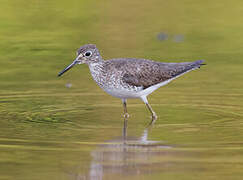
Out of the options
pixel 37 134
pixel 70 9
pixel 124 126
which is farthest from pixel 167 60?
pixel 70 9

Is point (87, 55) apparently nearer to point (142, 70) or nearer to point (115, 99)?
point (142, 70)

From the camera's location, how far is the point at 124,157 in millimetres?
9195

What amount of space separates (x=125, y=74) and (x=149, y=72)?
55cm

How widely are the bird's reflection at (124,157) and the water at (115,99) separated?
0.01 meters

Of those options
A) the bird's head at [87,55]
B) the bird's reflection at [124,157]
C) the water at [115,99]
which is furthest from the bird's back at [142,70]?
the bird's reflection at [124,157]

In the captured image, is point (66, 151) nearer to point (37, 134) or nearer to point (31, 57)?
point (37, 134)

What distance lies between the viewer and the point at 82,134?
1054 centimetres

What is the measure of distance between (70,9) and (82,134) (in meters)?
12.3

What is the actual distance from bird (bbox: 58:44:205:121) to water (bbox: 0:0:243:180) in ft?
1.35

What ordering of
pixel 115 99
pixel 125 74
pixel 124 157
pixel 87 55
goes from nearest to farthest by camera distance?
pixel 124 157
pixel 125 74
pixel 87 55
pixel 115 99

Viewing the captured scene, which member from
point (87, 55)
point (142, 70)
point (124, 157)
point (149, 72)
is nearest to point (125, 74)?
point (142, 70)

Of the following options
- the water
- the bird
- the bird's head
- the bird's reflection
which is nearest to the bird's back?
the bird

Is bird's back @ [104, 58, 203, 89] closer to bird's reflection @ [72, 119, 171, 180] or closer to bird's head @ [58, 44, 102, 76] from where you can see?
bird's head @ [58, 44, 102, 76]

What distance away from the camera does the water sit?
8.92m
